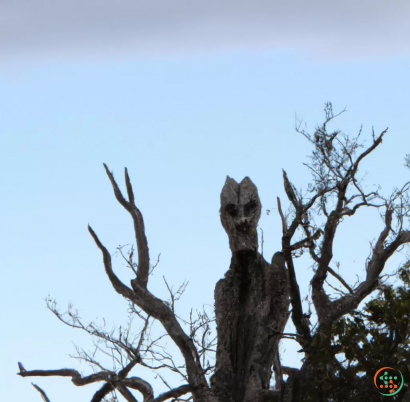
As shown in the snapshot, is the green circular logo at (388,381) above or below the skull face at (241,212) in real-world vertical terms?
below

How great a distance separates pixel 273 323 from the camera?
48.0 feet

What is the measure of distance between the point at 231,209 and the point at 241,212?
213 mm

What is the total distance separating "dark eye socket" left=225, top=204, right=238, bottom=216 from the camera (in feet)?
49.9

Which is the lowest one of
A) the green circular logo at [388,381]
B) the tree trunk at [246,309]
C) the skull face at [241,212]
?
the green circular logo at [388,381]

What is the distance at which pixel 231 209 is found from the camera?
599 inches

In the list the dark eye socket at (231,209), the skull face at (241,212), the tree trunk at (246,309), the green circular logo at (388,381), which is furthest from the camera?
the dark eye socket at (231,209)

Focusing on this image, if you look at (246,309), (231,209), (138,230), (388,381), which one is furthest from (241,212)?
(388,381)

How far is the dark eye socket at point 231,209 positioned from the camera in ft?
49.9

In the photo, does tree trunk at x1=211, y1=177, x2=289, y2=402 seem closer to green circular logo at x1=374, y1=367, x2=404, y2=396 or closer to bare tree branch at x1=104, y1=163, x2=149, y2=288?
bare tree branch at x1=104, y1=163, x2=149, y2=288

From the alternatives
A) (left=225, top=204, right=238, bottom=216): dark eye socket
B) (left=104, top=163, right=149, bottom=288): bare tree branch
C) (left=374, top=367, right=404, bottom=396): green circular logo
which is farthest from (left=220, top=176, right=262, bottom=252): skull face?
(left=374, top=367, right=404, bottom=396): green circular logo

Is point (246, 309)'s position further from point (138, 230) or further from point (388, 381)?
point (388, 381)

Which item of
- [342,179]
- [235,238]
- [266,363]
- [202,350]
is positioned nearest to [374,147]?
[342,179]

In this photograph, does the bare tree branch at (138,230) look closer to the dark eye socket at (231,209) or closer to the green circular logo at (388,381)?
the dark eye socket at (231,209)

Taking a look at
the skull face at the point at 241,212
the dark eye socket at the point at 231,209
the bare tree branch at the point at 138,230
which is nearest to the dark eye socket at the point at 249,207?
the skull face at the point at 241,212
